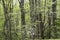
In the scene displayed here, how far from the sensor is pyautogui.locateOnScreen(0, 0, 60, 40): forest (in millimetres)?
1896

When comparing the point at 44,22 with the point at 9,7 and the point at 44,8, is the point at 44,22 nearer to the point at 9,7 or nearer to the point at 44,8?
the point at 44,8

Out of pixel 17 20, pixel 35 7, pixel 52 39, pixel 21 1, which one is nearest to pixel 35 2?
pixel 35 7

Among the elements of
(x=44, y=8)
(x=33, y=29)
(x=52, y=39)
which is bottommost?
(x=52, y=39)

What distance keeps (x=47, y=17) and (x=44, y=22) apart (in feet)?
0.25

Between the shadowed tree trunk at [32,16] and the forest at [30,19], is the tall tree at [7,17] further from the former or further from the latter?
the shadowed tree trunk at [32,16]

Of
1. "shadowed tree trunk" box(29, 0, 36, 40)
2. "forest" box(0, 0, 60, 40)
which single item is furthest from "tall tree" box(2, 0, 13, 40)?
"shadowed tree trunk" box(29, 0, 36, 40)

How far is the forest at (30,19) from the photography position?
1896 mm

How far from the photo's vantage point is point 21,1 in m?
1.92

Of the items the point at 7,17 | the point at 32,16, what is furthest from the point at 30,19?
the point at 7,17

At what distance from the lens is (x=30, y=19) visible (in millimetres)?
1922

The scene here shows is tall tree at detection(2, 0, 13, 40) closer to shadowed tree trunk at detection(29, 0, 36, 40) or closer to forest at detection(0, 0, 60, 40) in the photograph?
forest at detection(0, 0, 60, 40)

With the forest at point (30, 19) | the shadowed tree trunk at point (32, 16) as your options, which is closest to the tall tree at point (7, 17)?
the forest at point (30, 19)

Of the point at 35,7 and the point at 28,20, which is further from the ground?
the point at 35,7

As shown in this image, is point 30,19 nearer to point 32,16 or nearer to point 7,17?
point 32,16
